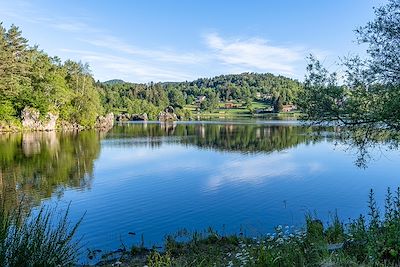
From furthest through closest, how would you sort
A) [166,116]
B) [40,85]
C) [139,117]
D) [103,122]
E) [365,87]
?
1. [166,116]
2. [139,117]
3. [103,122]
4. [40,85]
5. [365,87]

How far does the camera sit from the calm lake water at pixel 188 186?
69.4ft

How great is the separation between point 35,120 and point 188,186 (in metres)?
77.1

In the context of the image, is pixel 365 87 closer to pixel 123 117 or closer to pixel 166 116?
pixel 123 117

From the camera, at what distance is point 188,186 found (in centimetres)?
3184

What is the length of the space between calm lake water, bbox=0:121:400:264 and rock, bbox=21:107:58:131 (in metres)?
42.8

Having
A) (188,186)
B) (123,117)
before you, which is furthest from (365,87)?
(123,117)

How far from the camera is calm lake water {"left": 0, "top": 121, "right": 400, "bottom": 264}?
21156 mm

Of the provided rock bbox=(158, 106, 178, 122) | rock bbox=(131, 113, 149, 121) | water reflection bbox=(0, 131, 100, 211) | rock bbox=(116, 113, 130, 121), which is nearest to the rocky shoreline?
water reflection bbox=(0, 131, 100, 211)

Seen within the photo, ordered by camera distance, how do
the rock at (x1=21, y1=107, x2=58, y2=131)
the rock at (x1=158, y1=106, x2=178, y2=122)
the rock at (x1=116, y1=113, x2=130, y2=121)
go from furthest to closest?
the rock at (x1=158, y1=106, x2=178, y2=122), the rock at (x1=116, y1=113, x2=130, y2=121), the rock at (x1=21, y1=107, x2=58, y2=131)

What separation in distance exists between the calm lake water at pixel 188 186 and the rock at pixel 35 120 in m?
42.8

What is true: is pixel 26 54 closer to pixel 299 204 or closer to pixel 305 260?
pixel 299 204

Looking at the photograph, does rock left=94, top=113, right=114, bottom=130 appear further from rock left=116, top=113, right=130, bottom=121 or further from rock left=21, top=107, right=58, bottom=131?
rock left=116, top=113, right=130, bottom=121

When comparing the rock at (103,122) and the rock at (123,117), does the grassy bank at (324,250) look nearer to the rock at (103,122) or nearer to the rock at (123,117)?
the rock at (103,122)

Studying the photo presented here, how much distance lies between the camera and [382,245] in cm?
709
